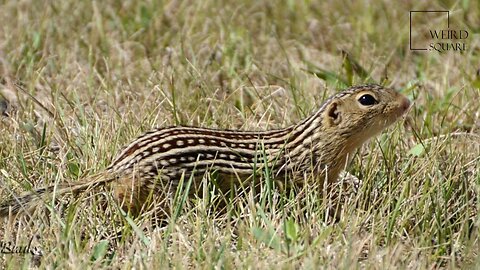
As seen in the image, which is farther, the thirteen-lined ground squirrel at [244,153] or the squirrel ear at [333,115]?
the squirrel ear at [333,115]

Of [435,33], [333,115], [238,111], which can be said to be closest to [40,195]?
[333,115]

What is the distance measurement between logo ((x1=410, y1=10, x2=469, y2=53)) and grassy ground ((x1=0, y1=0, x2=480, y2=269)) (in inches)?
3.1

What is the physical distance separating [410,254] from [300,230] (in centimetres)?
47

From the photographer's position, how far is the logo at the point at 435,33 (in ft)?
24.6

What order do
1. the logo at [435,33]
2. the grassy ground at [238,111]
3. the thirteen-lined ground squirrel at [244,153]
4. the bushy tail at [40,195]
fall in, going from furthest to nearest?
the logo at [435,33]
the thirteen-lined ground squirrel at [244,153]
the bushy tail at [40,195]
the grassy ground at [238,111]

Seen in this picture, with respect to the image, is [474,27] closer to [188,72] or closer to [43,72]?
[188,72]

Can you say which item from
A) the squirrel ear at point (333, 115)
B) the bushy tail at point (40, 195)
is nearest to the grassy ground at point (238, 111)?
the bushy tail at point (40, 195)

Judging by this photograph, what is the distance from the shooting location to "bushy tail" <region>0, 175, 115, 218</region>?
15.0 ft

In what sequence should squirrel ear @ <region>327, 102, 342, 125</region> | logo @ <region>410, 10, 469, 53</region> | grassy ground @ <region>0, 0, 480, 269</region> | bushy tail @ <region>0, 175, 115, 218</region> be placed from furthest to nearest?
logo @ <region>410, 10, 469, 53</region>
squirrel ear @ <region>327, 102, 342, 125</region>
bushy tail @ <region>0, 175, 115, 218</region>
grassy ground @ <region>0, 0, 480, 269</region>

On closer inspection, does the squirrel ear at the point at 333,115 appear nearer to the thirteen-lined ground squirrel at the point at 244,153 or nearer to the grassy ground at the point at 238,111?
the thirteen-lined ground squirrel at the point at 244,153

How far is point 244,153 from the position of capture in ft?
16.1

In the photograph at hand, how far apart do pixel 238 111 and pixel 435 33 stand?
90.7 inches

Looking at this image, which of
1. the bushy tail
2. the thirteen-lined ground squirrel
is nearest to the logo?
the thirteen-lined ground squirrel

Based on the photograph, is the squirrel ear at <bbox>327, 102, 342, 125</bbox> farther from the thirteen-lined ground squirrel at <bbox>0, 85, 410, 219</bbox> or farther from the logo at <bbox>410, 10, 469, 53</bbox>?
the logo at <bbox>410, 10, 469, 53</bbox>
